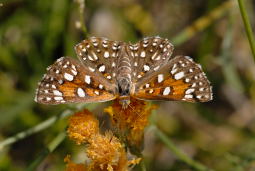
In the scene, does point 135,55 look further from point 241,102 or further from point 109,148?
point 241,102

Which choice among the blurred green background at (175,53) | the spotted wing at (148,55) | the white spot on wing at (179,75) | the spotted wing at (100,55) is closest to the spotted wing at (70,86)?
the spotted wing at (100,55)

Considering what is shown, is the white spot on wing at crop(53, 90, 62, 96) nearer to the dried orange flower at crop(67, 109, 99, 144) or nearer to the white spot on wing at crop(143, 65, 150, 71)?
the dried orange flower at crop(67, 109, 99, 144)

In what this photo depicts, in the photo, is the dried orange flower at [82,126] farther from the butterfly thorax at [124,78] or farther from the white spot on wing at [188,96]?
the white spot on wing at [188,96]

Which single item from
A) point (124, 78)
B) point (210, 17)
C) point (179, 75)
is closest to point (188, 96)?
point (179, 75)

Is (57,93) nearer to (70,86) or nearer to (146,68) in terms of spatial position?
(70,86)

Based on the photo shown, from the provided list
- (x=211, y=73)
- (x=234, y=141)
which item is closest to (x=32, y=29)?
(x=211, y=73)

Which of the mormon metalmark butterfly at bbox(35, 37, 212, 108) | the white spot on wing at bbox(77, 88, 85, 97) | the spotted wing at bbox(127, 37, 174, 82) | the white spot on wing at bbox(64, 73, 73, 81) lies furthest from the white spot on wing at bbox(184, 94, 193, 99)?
the white spot on wing at bbox(64, 73, 73, 81)
